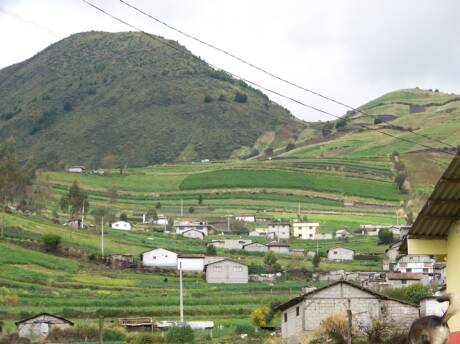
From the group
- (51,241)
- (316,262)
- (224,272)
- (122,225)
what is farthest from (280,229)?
(51,241)

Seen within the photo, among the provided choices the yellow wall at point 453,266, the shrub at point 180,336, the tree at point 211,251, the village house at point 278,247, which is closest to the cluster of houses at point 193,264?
the tree at point 211,251

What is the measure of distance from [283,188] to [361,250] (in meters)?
47.7

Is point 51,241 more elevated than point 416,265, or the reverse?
point 51,241

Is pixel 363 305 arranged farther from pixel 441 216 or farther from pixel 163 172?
pixel 163 172

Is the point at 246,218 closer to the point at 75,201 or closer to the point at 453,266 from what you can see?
the point at 75,201

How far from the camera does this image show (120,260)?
85.3 meters

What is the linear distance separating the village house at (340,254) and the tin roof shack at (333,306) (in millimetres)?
56040

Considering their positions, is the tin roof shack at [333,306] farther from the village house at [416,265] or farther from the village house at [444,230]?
the village house at [416,265]

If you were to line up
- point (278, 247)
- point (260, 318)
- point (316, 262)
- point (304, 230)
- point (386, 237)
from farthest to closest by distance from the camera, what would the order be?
point (304, 230) < point (386, 237) < point (278, 247) < point (316, 262) < point (260, 318)

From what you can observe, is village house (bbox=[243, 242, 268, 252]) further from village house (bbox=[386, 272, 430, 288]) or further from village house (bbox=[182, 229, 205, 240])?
village house (bbox=[386, 272, 430, 288])

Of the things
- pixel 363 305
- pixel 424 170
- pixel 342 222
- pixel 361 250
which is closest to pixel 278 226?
pixel 342 222

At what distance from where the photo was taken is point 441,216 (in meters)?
8.60

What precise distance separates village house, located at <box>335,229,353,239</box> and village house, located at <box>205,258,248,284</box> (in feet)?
104

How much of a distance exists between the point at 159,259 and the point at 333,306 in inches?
2013
